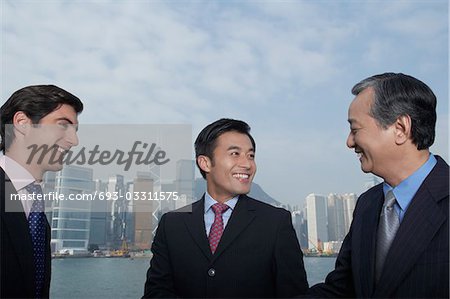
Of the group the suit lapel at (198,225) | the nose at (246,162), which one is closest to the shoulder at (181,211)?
the suit lapel at (198,225)

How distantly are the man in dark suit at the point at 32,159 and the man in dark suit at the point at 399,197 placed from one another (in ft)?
4.79

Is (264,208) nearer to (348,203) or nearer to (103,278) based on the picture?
(348,203)

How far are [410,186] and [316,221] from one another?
5086 cm

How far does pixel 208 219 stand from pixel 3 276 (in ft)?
3.79

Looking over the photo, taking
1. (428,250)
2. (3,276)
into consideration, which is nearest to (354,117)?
(428,250)

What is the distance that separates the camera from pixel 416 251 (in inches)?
61.4

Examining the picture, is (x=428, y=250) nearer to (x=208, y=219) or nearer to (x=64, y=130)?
(x=208, y=219)

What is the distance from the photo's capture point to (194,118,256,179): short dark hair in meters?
2.65

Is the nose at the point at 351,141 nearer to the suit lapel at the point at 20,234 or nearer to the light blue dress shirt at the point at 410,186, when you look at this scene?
the light blue dress shirt at the point at 410,186

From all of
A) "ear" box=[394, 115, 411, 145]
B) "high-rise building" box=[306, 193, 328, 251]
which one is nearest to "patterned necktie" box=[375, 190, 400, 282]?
"ear" box=[394, 115, 411, 145]

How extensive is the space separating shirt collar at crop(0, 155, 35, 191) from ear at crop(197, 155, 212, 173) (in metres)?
1.06

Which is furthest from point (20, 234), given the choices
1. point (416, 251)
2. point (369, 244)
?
point (416, 251)

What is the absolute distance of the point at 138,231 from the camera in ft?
93.4

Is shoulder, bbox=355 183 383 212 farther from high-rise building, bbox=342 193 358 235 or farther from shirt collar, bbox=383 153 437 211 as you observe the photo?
high-rise building, bbox=342 193 358 235
